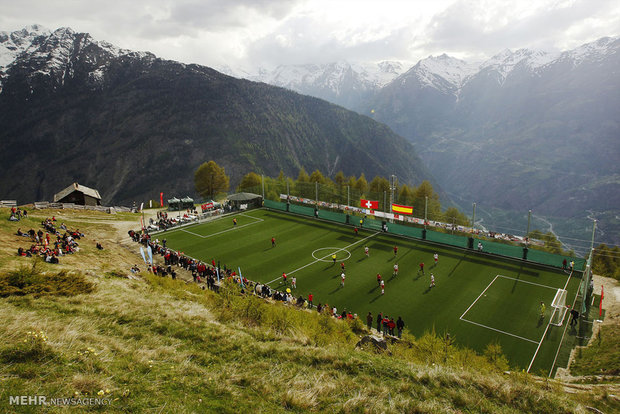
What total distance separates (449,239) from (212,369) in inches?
1530

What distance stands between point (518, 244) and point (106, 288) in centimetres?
4268

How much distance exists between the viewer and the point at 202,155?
6555 inches

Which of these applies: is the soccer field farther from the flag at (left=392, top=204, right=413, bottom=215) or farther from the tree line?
the tree line

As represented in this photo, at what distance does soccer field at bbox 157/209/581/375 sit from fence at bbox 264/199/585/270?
1.16 m

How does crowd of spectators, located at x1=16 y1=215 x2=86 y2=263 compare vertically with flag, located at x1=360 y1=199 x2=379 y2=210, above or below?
below

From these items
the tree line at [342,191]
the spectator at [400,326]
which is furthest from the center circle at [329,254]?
the spectator at [400,326]

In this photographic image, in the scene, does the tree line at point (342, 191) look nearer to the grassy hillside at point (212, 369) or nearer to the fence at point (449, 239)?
the fence at point (449, 239)

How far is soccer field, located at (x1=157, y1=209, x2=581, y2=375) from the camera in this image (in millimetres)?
26438

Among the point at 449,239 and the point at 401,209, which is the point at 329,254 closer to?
the point at 401,209

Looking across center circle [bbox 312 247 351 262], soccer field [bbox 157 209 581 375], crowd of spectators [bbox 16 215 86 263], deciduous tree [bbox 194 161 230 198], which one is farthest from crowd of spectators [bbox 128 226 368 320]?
deciduous tree [bbox 194 161 230 198]

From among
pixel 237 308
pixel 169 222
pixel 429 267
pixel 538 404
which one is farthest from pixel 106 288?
pixel 169 222

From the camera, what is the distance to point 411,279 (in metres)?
35.2

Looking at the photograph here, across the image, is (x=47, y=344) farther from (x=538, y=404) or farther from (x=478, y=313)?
(x=478, y=313)

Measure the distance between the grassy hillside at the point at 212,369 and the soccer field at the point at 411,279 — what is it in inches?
403
